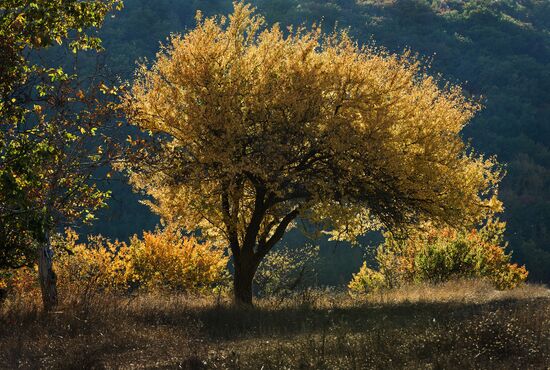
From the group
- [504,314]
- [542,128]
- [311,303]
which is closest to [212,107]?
[311,303]

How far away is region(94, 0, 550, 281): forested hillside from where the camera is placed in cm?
11794

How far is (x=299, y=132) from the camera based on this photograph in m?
18.7

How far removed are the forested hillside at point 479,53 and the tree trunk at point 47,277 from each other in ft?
299

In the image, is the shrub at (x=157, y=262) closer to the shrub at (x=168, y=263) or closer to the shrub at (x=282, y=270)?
the shrub at (x=168, y=263)

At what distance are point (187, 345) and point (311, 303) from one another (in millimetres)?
6203

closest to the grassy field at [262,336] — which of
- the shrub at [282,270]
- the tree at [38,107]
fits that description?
the tree at [38,107]

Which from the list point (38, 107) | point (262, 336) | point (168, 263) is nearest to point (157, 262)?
point (168, 263)

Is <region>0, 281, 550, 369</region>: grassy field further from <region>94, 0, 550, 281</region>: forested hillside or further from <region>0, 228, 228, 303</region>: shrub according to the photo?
<region>94, 0, 550, 281</region>: forested hillside

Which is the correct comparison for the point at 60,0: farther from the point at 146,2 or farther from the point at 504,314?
the point at 146,2

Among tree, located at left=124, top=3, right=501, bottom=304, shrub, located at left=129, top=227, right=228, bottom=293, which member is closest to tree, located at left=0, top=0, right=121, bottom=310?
tree, located at left=124, top=3, right=501, bottom=304

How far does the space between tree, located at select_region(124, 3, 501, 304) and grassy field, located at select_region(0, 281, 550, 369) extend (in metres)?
3.72

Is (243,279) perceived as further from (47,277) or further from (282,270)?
(282,270)

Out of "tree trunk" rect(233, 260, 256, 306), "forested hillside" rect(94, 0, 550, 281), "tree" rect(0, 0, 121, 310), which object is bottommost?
"tree trunk" rect(233, 260, 256, 306)

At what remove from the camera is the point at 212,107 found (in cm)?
1842
